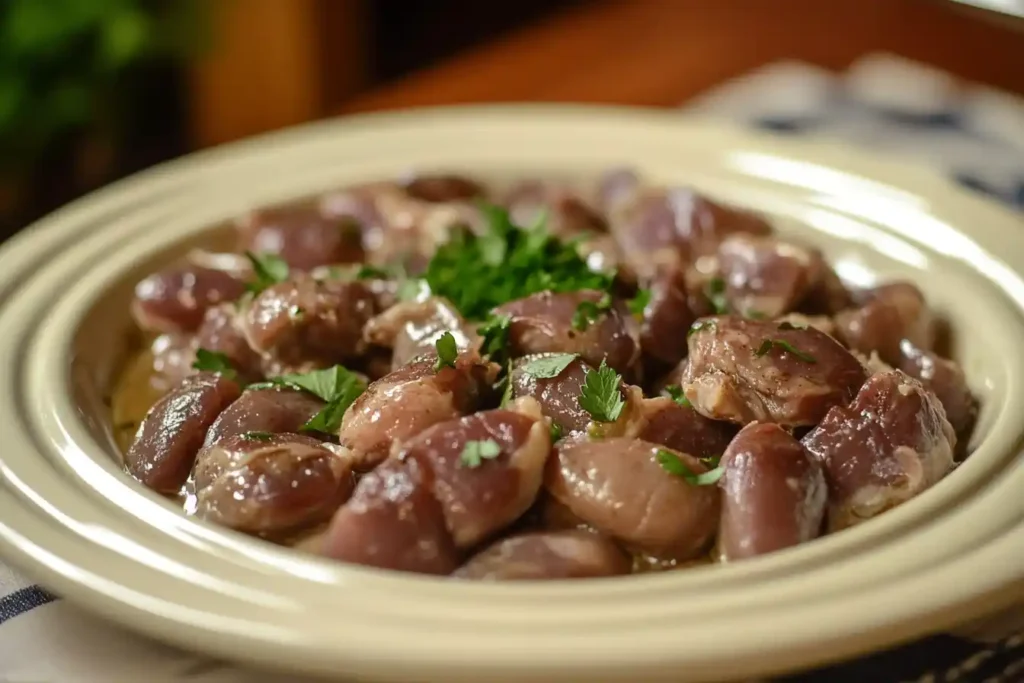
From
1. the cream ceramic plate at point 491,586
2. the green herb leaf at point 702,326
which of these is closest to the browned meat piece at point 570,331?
the green herb leaf at point 702,326

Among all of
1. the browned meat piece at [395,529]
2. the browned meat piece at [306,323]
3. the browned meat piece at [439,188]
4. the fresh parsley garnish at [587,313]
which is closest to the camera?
the browned meat piece at [395,529]

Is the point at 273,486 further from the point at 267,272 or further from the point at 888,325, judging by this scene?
the point at 888,325

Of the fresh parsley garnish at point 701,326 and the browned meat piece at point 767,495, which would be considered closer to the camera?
the browned meat piece at point 767,495

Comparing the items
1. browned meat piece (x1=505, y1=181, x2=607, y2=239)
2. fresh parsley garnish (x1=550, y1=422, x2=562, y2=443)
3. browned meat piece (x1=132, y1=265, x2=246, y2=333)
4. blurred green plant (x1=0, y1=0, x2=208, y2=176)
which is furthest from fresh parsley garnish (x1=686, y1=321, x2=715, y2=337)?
blurred green plant (x1=0, y1=0, x2=208, y2=176)

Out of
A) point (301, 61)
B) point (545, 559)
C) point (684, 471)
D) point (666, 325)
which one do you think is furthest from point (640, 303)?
point (301, 61)

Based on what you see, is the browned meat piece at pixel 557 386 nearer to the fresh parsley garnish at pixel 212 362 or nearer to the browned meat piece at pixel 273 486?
the browned meat piece at pixel 273 486

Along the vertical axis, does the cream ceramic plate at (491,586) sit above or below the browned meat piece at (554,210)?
above
